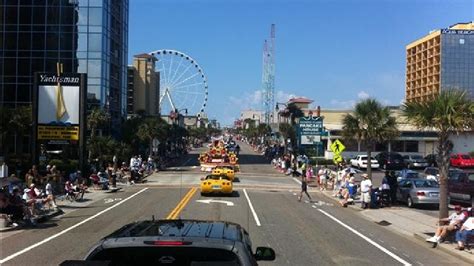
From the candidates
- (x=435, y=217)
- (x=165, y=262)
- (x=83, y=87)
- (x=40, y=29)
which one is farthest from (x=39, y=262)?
(x=40, y=29)

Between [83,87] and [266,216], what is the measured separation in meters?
18.5

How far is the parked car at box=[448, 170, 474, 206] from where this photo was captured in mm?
29281

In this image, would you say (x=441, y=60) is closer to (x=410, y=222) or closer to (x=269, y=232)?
(x=410, y=222)

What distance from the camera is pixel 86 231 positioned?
58.9ft

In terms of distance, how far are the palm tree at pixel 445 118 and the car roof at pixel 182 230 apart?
571 inches

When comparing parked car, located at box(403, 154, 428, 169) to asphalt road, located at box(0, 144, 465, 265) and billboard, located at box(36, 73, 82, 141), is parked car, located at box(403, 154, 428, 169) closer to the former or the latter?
asphalt road, located at box(0, 144, 465, 265)

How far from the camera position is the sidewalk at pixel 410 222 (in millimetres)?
15617

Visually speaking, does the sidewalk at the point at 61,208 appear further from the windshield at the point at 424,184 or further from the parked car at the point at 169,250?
the windshield at the point at 424,184

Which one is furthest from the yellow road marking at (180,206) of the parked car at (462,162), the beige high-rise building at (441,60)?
the beige high-rise building at (441,60)

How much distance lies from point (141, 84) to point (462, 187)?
93.6m

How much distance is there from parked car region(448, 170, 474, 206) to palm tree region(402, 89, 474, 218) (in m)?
10.1

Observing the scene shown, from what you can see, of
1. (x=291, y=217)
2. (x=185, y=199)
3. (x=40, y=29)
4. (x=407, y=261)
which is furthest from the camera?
(x=40, y=29)

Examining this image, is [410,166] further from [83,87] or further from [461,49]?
[461,49]

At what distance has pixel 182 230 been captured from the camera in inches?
215
